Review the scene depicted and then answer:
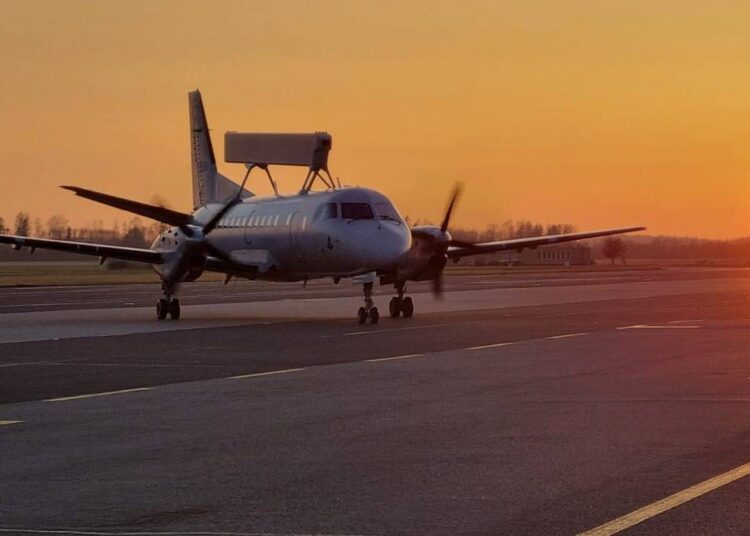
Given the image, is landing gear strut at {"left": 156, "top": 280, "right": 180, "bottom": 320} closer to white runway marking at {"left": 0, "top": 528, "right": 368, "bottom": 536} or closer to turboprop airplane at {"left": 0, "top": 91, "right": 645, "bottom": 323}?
turboprop airplane at {"left": 0, "top": 91, "right": 645, "bottom": 323}

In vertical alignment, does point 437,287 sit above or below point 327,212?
below

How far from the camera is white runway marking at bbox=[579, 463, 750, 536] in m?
8.51

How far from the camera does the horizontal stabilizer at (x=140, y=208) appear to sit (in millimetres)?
36562

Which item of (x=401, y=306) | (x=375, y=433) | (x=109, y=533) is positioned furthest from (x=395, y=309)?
(x=109, y=533)

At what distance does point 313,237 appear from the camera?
125ft

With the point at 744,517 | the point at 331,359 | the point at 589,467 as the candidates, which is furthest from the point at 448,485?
the point at 331,359

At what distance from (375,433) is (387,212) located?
24.7 meters

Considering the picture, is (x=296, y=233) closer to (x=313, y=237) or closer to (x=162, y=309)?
(x=313, y=237)

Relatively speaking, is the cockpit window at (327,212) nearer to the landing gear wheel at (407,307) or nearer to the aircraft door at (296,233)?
the aircraft door at (296,233)

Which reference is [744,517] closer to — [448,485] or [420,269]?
[448,485]

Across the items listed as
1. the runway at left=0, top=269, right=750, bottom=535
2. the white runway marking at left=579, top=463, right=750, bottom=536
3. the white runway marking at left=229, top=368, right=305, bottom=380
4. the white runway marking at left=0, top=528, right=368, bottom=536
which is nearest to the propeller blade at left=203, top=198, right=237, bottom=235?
the runway at left=0, top=269, right=750, bottom=535

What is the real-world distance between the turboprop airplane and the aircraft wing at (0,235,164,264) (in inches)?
1.2

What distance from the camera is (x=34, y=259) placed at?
17925 centimetres

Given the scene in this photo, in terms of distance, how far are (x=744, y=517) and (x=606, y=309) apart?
1376 inches
